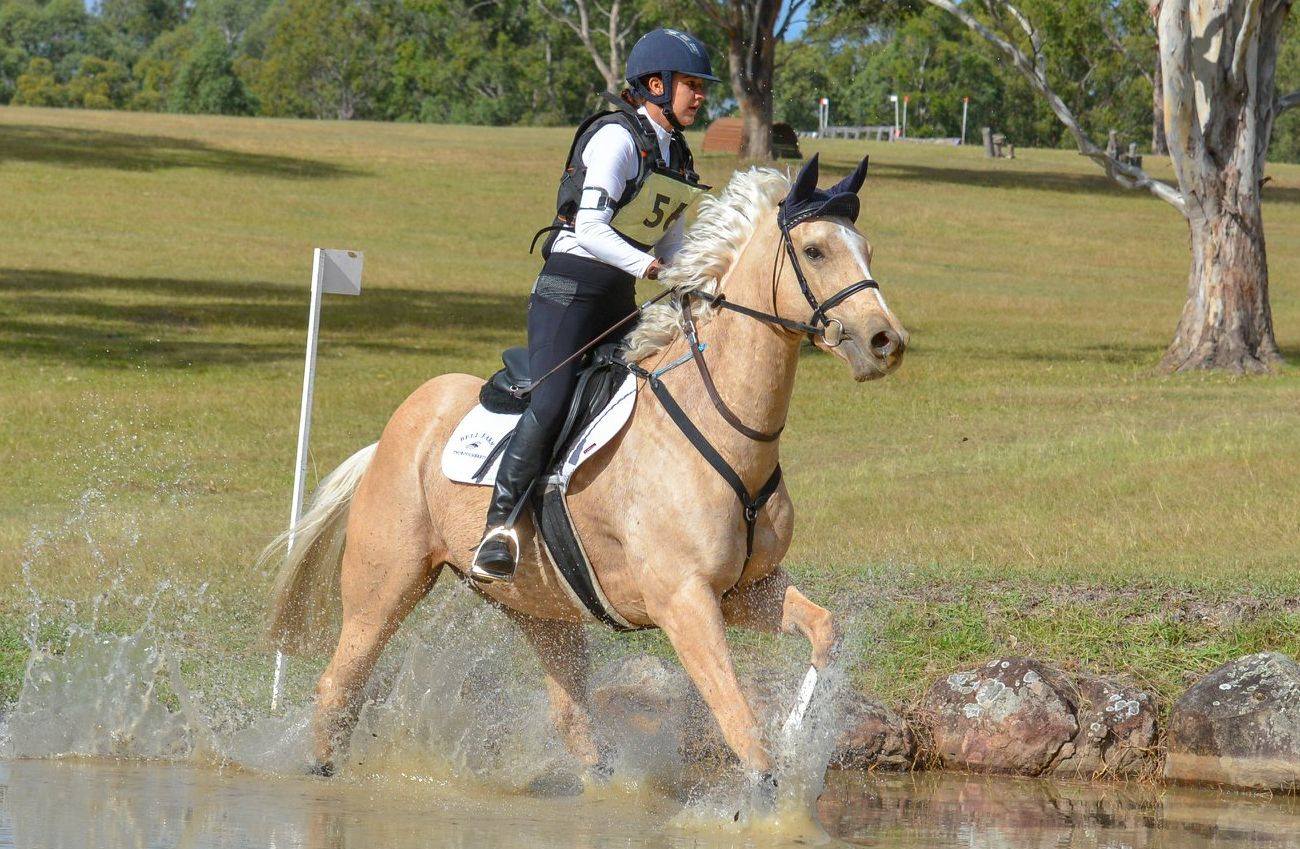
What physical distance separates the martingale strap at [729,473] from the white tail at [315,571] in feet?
5.89

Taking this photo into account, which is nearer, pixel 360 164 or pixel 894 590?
pixel 894 590

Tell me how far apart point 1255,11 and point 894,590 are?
13613 millimetres

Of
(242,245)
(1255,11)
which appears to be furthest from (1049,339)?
(242,245)

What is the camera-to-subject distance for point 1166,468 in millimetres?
14414

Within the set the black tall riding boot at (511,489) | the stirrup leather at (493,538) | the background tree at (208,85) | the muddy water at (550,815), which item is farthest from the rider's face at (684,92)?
the background tree at (208,85)

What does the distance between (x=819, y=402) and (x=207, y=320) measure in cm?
1039

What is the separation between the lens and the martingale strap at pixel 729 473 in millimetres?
5855

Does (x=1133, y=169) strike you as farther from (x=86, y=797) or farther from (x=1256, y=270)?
(x=86, y=797)

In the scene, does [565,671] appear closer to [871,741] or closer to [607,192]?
[871,741]

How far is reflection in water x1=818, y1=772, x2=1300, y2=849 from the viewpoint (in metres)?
6.62

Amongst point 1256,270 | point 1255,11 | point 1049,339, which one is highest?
point 1255,11

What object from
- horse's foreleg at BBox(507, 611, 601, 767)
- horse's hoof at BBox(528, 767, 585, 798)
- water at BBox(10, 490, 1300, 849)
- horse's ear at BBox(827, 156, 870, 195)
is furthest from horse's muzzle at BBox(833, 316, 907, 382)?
horse's hoof at BBox(528, 767, 585, 798)

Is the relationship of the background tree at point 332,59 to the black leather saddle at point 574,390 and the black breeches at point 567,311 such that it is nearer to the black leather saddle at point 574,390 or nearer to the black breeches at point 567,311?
the black leather saddle at point 574,390

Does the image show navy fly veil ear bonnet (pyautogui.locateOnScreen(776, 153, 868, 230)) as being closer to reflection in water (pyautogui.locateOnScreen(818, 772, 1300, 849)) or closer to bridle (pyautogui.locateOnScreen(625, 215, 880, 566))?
bridle (pyautogui.locateOnScreen(625, 215, 880, 566))
